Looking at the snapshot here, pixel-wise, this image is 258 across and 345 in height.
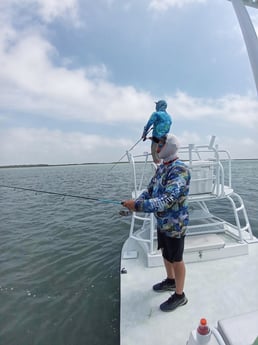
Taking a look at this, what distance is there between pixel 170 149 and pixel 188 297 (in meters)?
1.99

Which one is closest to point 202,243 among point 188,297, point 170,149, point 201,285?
point 201,285

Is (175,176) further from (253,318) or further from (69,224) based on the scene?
(69,224)

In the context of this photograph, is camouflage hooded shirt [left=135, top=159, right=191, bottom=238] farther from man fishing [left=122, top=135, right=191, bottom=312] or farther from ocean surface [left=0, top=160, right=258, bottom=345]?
ocean surface [left=0, top=160, right=258, bottom=345]

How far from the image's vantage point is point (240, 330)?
1.43 metres

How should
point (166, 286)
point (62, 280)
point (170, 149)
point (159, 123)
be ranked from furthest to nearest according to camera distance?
point (62, 280) < point (159, 123) < point (166, 286) < point (170, 149)

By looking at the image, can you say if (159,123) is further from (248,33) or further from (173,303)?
(173,303)

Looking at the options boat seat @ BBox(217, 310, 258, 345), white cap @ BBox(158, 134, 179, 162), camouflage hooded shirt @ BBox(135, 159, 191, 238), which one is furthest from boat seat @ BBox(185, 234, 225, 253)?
boat seat @ BBox(217, 310, 258, 345)

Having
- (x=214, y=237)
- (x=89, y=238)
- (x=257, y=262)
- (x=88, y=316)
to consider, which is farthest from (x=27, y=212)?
(x=257, y=262)

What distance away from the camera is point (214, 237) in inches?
162

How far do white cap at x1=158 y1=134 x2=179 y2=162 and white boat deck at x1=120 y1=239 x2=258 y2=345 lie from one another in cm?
165

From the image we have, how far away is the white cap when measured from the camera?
248cm

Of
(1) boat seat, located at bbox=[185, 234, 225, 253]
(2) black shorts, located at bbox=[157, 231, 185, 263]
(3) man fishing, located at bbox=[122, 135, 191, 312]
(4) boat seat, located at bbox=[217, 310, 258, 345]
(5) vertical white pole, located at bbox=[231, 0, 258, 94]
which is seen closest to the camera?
(4) boat seat, located at bbox=[217, 310, 258, 345]

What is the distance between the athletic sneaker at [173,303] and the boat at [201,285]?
52 mm

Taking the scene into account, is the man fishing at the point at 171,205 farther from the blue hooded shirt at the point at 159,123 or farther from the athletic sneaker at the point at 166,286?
the blue hooded shirt at the point at 159,123
